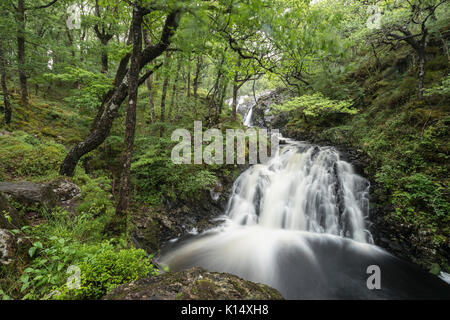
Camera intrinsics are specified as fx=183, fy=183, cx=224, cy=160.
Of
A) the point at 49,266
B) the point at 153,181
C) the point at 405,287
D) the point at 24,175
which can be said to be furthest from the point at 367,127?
the point at 24,175

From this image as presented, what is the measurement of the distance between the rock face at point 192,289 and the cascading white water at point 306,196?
18.6 ft

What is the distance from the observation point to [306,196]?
7.70m

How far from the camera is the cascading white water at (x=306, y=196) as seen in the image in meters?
6.67

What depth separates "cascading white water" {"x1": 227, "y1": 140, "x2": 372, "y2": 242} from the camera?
667cm

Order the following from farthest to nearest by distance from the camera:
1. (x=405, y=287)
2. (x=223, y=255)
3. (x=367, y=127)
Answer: (x=367, y=127)
(x=223, y=255)
(x=405, y=287)

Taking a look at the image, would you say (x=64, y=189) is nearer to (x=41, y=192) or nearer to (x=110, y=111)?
(x=41, y=192)

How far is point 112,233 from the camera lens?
151 inches

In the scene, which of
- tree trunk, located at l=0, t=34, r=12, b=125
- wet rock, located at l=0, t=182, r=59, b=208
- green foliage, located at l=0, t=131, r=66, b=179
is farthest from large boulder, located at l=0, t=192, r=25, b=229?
tree trunk, located at l=0, t=34, r=12, b=125

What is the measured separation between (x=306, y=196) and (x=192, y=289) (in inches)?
275

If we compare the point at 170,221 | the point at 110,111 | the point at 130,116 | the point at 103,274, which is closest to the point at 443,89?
the point at 130,116

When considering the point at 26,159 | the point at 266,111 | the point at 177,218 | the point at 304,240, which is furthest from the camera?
the point at 266,111

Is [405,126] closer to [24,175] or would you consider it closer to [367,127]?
[367,127]

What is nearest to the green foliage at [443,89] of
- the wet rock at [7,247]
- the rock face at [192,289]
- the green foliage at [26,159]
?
the rock face at [192,289]

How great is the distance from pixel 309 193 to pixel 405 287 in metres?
3.77
